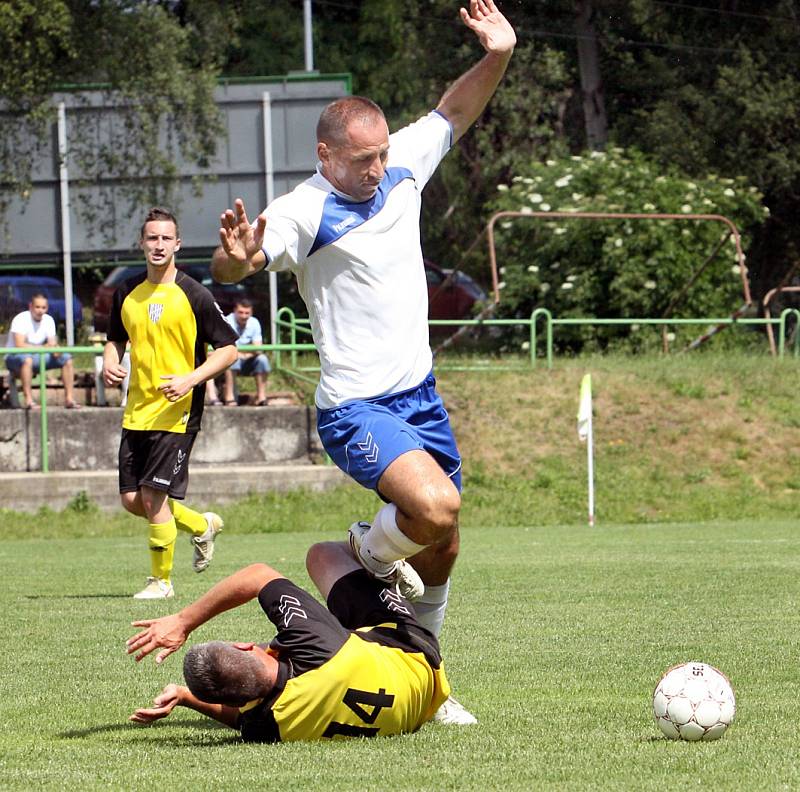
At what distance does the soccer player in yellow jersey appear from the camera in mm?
9297

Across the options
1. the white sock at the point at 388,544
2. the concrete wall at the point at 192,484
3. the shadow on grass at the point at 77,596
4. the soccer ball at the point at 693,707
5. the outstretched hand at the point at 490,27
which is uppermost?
the outstretched hand at the point at 490,27

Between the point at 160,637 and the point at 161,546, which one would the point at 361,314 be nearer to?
the point at 160,637

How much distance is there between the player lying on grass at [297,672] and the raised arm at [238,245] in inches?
46.4

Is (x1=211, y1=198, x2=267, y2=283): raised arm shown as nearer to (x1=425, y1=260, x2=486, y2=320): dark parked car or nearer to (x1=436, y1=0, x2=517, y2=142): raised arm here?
(x1=436, y1=0, x2=517, y2=142): raised arm

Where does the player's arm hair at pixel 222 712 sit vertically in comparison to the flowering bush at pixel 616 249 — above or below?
below

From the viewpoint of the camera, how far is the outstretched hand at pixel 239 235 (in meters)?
5.40

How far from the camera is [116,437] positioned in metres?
17.7

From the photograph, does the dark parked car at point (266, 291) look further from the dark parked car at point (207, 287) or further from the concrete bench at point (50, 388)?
the concrete bench at point (50, 388)

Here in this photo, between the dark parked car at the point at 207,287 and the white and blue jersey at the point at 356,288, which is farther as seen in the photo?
the dark parked car at the point at 207,287

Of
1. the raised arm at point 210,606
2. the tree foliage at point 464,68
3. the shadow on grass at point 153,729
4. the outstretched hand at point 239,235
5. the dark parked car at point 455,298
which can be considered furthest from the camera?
the dark parked car at point 455,298

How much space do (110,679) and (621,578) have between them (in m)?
4.61

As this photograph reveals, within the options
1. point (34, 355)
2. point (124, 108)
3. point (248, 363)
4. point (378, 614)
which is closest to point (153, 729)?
point (378, 614)

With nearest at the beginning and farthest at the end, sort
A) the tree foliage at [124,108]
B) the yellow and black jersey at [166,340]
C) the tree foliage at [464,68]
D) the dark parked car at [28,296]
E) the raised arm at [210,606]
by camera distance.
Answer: the raised arm at [210,606] → the yellow and black jersey at [166,340] → the tree foliage at [124,108] → the tree foliage at [464,68] → the dark parked car at [28,296]

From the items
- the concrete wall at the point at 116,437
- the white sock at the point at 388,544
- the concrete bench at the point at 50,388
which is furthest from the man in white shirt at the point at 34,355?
the white sock at the point at 388,544
